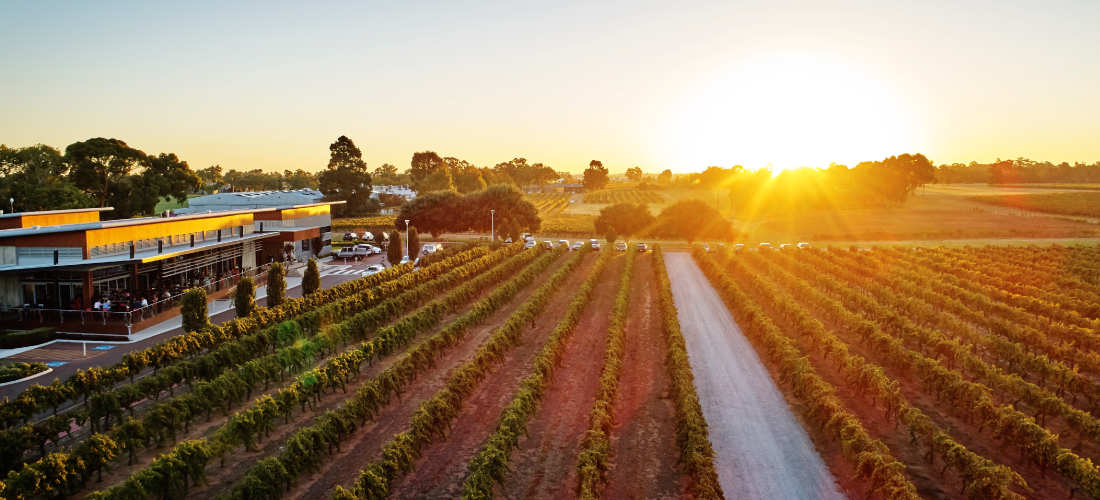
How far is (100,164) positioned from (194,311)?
43732 millimetres

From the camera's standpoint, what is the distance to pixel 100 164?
55.3m

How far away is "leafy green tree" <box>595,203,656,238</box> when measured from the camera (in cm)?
7375

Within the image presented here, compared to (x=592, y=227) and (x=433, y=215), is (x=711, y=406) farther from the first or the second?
(x=592, y=227)

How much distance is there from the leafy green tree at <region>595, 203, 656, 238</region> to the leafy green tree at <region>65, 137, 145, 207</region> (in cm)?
5020

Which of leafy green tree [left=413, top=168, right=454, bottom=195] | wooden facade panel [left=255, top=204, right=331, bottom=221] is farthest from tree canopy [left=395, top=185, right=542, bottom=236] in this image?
leafy green tree [left=413, top=168, right=454, bottom=195]

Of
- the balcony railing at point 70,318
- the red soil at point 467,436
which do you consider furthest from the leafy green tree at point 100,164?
the red soil at point 467,436

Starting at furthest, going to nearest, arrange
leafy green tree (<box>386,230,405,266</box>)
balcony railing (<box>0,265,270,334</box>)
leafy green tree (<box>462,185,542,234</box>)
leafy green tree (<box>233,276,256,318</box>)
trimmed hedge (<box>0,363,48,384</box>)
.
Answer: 1. leafy green tree (<box>462,185,542,234</box>)
2. leafy green tree (<box>386,230,405,266</box>)
3. leafy green tree (<box>233,276,256,318</box>)
4. balcony railing (<box>0,265,270,334</box>)
5. trimmed hedge (<box>0,363,48,384</box>)

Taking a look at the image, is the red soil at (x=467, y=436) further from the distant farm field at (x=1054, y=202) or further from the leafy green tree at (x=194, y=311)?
the distant farm field at (x=1054, y=202)

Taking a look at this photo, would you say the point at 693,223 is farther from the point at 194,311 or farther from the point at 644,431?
the point at 194,311

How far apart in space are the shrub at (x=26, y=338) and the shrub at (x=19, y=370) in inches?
135

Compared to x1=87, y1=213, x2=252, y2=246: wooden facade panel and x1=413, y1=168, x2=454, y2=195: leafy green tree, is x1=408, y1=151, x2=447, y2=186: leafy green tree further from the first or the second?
x1=87, y1=213, x2=252, y2=246: wooden facade panel

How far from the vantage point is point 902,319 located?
85.4ft

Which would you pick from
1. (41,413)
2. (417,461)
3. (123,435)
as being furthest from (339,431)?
(41,413)

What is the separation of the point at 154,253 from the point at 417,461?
21.4 metres
